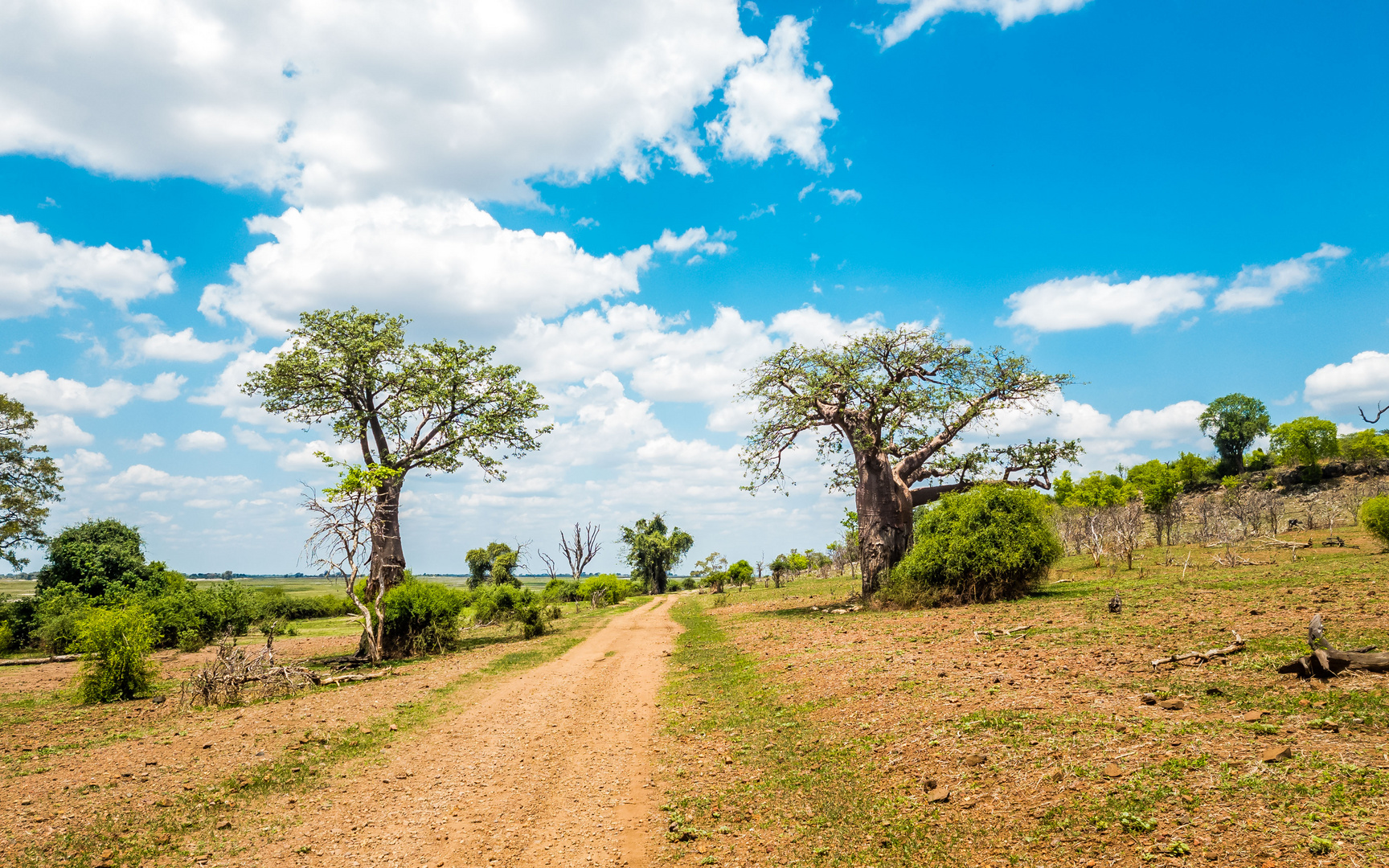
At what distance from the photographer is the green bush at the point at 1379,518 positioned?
25203 millimetres

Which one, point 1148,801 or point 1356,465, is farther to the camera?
point 1356,465

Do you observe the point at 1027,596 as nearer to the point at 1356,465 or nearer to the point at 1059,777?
the point at 1059,777

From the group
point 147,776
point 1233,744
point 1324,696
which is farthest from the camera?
point 147,776

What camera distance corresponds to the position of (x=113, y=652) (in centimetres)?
1538

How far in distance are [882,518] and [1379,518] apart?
759 inches

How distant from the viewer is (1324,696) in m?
7.05

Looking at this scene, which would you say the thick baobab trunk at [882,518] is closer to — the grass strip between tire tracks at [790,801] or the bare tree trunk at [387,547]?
the grass strip between tire tracks at [790,801]

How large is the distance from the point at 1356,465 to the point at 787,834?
8888cm

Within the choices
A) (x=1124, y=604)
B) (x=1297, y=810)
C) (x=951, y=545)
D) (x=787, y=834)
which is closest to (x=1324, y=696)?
(x=1297, y=810)

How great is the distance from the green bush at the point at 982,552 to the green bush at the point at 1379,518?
579 inches

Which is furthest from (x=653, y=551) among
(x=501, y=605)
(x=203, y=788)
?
(x=203, y=788)

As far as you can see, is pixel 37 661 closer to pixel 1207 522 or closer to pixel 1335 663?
pixel 1335 663

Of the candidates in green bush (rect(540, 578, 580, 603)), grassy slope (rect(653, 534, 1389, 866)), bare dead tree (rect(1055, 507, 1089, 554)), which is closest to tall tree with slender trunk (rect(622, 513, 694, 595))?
green bush (rect(540, 578, 580, 603))

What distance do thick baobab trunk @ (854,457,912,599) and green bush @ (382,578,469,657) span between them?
14729 millimetres
